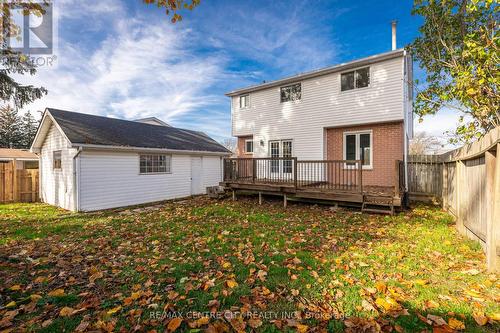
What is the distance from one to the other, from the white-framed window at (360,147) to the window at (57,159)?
1405 centimetres

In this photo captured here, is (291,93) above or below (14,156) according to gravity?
above

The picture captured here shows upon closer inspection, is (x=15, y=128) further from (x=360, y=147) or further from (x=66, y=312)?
(x=360, y=147)

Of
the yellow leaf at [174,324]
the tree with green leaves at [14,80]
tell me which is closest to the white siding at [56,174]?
the tree with green leaves at [14,80]

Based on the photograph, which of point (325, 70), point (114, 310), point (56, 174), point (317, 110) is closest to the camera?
point (114, 310)

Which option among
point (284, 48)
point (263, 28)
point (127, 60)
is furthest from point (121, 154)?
point (284, 48)

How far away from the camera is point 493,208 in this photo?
11.1 feet

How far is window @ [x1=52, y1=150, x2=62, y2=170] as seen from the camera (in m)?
11.2

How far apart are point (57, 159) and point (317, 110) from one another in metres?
13.4

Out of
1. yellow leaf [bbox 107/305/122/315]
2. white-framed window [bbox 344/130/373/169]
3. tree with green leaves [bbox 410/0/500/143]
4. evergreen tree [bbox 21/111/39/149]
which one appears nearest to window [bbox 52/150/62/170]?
yellow leaf [bbox 107/305/122/315]

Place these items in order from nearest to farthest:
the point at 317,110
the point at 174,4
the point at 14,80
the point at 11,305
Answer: the point at 11,305, the point at 174,4, the point at 14,80, the point at 317,110

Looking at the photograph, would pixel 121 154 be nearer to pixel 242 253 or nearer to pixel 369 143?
pixel 242 253

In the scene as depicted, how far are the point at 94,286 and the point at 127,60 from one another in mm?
11534

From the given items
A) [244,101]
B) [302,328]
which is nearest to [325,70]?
[244,101]

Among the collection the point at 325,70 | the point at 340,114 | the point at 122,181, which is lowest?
the point at 122,181
